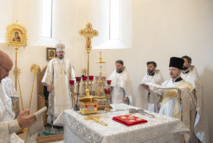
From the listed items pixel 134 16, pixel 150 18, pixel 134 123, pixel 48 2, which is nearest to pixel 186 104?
pixel 134 123

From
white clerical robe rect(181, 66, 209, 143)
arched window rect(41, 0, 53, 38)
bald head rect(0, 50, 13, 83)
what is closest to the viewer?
bald head rect(0, 50, 13, 83)

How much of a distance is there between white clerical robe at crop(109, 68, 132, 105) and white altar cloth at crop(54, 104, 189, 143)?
111 inches

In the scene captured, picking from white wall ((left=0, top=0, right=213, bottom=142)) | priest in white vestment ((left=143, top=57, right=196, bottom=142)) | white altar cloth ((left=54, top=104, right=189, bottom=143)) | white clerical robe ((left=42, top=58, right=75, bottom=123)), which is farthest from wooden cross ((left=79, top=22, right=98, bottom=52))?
white altar cloth ((left=54, top=104, right=189, bottom=143))

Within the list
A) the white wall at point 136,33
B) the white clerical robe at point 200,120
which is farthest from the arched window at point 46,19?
the white clerical robe at point 200,120

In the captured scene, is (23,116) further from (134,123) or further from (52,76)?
(52,76)

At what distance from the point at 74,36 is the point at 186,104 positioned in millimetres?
5341

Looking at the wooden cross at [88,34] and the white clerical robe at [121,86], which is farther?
the white clerical robe at [121,86]

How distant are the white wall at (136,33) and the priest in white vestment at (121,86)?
1285 millimetres

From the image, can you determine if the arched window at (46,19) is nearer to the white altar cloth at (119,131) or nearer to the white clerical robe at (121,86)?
the white clerical robe at (121,86)

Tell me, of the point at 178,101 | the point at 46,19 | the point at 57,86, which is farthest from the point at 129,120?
the point at 46,19

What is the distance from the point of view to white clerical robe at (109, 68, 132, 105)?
5.52m

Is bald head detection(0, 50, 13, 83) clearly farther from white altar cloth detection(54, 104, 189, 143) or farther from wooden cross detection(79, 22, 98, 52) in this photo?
wooden cross detection(79, 22, 98, 52)

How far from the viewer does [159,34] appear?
612cm

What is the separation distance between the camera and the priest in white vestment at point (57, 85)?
547 centimetres
